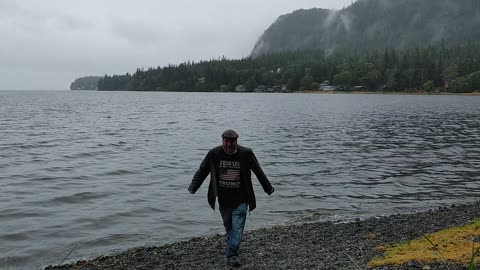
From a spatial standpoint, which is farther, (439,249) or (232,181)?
(439,249)

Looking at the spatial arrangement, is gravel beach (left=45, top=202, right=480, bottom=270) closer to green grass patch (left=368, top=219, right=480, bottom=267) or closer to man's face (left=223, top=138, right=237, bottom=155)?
green grass patch (left=368, top=219, right=480, bottom=267)

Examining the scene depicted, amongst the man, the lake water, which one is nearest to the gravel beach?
the man

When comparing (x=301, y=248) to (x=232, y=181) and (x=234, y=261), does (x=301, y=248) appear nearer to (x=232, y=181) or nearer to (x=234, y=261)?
(x=234, y=261)

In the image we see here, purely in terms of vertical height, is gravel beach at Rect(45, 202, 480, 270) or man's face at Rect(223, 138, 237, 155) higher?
man's face at Rect(223, 138, 237, 155)

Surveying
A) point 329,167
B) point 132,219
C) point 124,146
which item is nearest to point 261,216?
point 132,219

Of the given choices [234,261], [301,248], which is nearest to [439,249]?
[301,248]

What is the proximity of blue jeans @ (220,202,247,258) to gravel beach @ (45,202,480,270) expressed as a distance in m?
0.46

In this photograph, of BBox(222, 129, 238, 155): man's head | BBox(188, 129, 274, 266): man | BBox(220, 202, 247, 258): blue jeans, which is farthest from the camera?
BBox(220, 202, 247, 258): blue jeans

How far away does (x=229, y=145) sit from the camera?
9.85 metres

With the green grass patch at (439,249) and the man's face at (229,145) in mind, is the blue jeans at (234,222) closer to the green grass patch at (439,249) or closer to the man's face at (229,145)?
the man's face at (229,145)

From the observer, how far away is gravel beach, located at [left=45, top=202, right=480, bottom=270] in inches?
419

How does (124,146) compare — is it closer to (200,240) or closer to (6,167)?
(6,167)

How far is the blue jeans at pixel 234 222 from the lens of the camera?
1045cm

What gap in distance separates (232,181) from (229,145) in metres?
0.90
